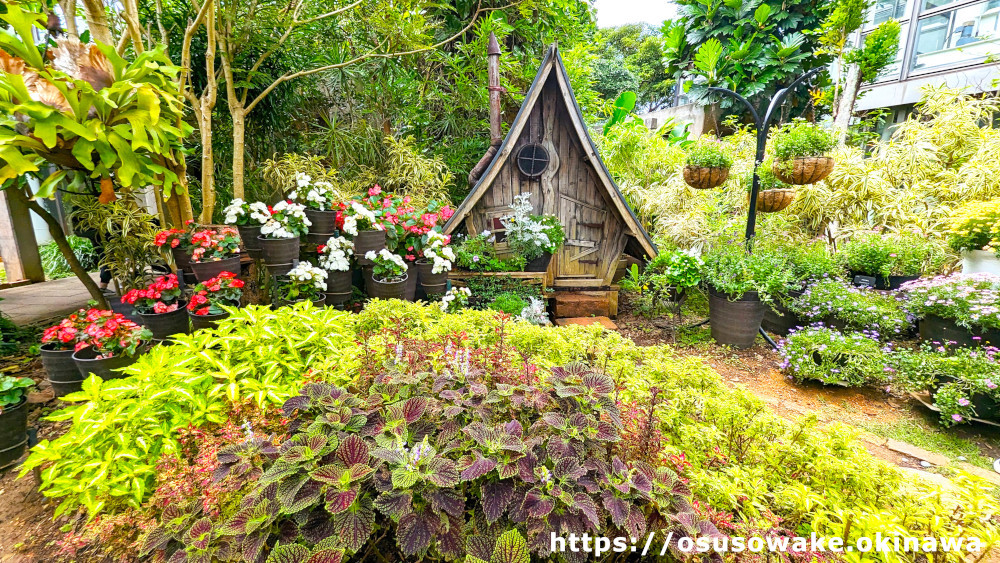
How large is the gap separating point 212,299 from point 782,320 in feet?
18.1

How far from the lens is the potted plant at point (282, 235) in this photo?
10.4 ft

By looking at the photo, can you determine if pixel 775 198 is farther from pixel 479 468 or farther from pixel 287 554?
pixel 287 554

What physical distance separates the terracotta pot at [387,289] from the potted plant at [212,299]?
1.06 m

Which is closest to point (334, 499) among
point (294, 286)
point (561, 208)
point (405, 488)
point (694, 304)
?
point (405, 488)

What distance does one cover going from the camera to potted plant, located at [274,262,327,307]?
3125 mm

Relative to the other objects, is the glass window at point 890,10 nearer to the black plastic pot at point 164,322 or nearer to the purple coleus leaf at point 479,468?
the purple coleus leaf at point 479,468

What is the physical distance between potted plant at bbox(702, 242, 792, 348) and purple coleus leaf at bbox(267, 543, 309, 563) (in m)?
4.20

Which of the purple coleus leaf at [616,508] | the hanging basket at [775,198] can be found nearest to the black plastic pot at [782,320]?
the hanging basket at [775,198]

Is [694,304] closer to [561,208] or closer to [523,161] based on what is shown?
[561,208]

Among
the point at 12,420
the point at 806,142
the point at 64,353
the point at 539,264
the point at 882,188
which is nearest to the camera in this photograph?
the point at 12,420

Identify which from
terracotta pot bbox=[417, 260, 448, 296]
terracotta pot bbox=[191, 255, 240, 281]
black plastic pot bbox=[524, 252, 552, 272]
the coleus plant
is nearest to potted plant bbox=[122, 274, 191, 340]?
terracotta pot bbox=[191, 255, 240, 281]

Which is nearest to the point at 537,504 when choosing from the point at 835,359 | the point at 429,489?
the point at 429,489

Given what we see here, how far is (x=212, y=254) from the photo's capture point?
3100 millimetres

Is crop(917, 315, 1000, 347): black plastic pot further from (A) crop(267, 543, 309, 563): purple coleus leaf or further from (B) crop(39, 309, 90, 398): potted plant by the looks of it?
(B) crop(39, 309, 90, 398): potted plant
